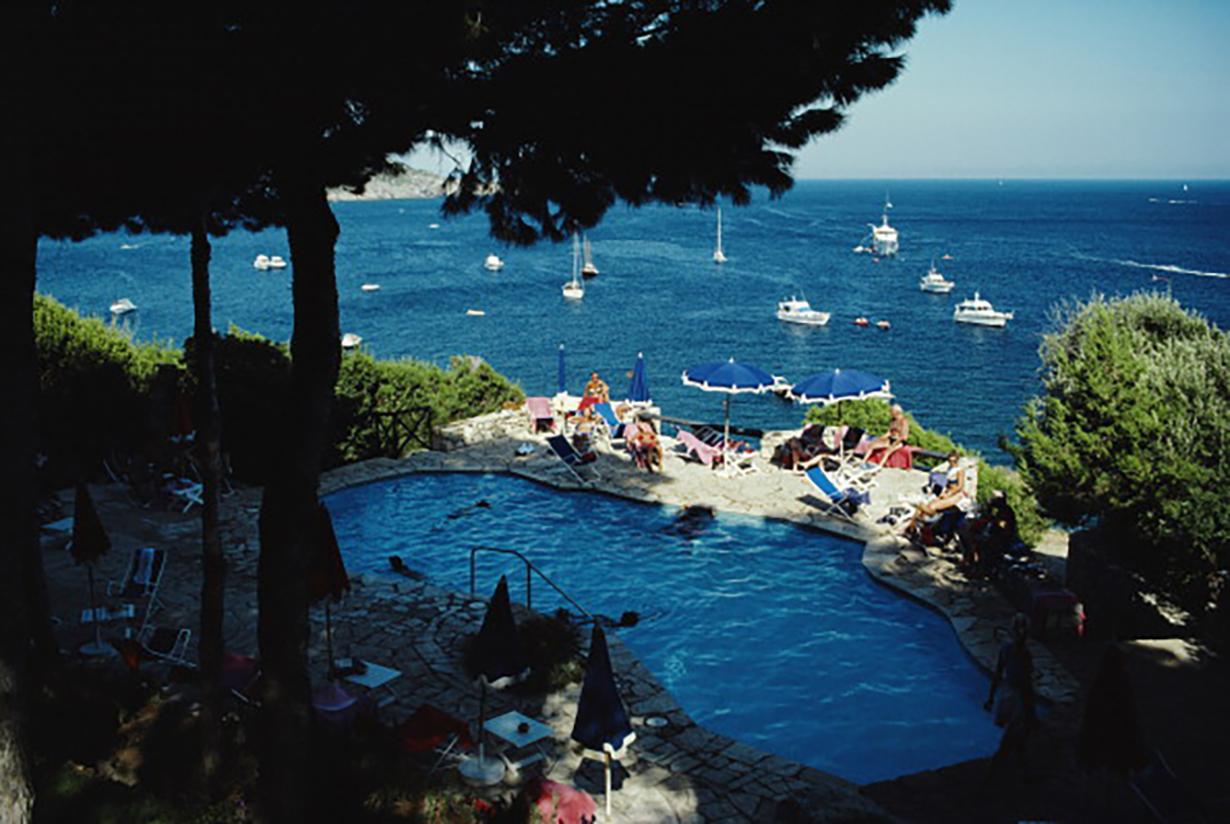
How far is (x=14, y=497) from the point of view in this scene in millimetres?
3543

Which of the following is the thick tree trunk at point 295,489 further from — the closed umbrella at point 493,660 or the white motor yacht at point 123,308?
the white motor yacht at point 123,308

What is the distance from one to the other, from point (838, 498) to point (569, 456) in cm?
538

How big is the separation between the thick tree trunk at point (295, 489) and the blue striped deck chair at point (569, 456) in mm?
12037

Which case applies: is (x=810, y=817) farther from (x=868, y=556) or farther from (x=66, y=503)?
(x=66, y=503)

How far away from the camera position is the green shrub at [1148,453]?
445 inches

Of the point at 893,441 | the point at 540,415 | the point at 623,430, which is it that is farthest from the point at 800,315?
the point at 893,441

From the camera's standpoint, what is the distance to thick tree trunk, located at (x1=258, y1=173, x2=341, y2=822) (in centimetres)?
597

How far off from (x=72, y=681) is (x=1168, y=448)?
13.0 metres

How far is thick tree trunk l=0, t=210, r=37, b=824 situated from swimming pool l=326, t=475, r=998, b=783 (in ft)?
26.1

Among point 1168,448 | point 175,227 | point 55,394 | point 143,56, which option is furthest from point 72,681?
point 1168,448

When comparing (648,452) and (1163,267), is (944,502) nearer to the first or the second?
(648,452)

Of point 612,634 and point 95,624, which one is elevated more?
point 95,624

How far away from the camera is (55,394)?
17.0 m

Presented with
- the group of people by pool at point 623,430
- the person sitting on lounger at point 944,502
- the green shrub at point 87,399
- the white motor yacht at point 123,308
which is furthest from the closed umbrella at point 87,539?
the white motor yacht at point 123,308
